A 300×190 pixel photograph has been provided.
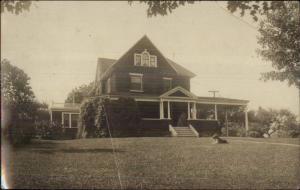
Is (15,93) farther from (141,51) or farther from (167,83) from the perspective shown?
(167,83)

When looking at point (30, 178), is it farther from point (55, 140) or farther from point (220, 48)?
point (220, 48)

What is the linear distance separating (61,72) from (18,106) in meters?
0.87

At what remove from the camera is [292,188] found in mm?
6438

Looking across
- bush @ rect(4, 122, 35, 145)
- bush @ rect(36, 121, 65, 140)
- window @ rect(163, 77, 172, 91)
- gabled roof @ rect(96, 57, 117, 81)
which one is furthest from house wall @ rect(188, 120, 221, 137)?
bush @ rect(4, 122, 35, 145)

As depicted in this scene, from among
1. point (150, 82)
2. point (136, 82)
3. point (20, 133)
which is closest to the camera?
point (20, 133)

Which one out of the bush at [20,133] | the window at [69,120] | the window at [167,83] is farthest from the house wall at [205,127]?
the bush at [20,133]

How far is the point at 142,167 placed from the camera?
708 centimetres

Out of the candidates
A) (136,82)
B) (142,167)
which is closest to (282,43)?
(142,167)

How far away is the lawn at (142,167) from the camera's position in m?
5.63

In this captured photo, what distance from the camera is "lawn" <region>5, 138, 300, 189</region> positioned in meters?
5.63

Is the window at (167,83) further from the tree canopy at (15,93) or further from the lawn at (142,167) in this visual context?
the tree canopy at (15,93)

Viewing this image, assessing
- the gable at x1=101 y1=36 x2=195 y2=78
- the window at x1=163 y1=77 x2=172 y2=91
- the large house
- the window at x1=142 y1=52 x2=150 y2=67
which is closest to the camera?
the gable at x1=101 y1=36 x2=195 y2=78

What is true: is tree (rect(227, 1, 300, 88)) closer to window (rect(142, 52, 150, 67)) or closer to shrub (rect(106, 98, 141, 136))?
shrub (rect(106, 98, 141, 136))

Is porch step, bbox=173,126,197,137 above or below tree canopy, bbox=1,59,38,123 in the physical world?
below
